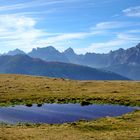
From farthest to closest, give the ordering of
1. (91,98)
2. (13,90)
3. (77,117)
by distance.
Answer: (13,90) → (91,98) → (77,117)

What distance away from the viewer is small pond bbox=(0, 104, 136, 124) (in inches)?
2689

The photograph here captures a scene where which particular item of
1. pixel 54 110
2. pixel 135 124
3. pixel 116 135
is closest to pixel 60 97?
pixel 54 110

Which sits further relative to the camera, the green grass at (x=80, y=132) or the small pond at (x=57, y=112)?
the small pond at (x=57, y=112)

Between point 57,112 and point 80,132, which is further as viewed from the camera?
point 57,112

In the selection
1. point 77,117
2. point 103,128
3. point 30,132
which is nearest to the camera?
point 30,132

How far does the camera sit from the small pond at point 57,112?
224ft

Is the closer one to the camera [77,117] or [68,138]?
[68,138]

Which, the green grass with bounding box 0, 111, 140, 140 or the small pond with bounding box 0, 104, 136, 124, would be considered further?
the small pond with bounding box 0, 104, 136, 124

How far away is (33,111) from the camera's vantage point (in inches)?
3012

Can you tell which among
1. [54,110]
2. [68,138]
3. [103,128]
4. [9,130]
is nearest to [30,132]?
[9,130]

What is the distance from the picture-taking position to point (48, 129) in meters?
52.2

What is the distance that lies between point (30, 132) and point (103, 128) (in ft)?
36.6

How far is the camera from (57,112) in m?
76.6

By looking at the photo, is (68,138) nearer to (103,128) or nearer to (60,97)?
(103,128)
